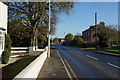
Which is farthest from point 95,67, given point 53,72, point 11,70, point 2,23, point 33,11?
point 33,11

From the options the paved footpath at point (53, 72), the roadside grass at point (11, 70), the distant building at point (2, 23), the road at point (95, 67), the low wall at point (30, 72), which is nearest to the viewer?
the low wall at point (30, 72)

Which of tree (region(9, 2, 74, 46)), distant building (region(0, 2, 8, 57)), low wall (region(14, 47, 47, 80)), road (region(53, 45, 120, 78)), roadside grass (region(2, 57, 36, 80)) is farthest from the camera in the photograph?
tree (region(9, 2, 74, 46))

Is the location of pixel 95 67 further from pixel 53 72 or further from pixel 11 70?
pixel 11 70

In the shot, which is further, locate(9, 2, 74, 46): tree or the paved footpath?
locate(9, 2, 74, 46): tree

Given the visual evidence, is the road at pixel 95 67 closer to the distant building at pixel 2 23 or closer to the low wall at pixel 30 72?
the low wall at pixel 30 72

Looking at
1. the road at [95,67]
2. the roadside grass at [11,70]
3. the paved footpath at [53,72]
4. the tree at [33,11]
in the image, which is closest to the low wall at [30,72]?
the paved footpath at [53,72]

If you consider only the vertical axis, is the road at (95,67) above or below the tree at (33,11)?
below

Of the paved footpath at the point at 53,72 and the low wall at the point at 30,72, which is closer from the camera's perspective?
the low wall at the point at 30,72

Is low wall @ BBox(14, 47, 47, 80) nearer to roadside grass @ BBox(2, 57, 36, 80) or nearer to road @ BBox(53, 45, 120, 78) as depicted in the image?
roadside grass @ BBox(2, 57, 36, 80)

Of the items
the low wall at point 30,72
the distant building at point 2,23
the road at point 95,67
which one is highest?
the distant building at point 2,23

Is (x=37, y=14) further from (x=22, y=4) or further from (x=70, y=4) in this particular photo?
(x=70, y=4)

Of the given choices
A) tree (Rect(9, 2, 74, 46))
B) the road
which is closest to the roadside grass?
the road

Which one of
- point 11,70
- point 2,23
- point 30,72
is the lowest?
point 11,70

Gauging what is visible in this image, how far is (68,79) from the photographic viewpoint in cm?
828
